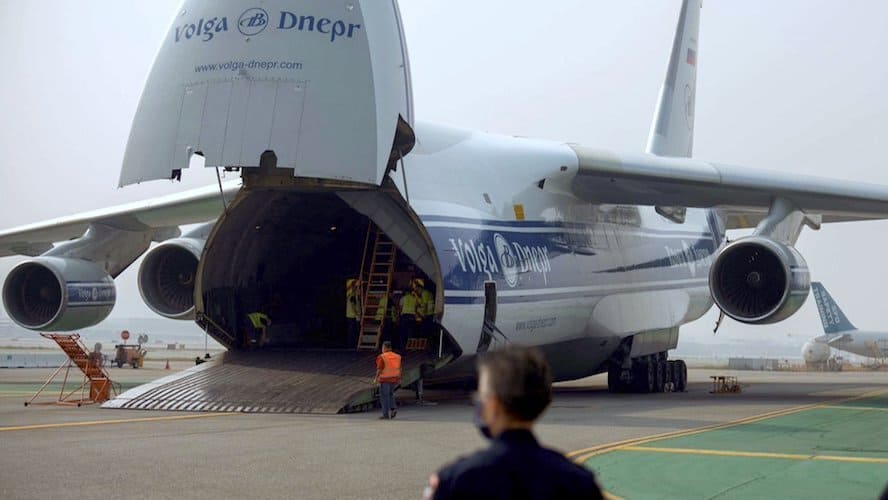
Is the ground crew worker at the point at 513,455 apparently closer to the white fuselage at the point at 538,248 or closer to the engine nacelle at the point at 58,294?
the white fuselage at the point at 538,248

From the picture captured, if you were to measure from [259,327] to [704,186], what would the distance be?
7277 mm

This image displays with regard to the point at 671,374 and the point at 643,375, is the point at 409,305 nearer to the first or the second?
the point at 643,375

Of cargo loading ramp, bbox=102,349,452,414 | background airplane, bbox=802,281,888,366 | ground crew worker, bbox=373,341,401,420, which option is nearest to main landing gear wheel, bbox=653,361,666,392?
cargo loading ramp, bbox=102,349,452,414

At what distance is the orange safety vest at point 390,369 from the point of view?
12953mm

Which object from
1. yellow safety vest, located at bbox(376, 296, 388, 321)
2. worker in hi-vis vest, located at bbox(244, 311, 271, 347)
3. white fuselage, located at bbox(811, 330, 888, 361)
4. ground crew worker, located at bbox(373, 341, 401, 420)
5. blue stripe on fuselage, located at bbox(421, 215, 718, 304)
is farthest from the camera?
white fuselage, located at bbox(811, 330, 888, 361)

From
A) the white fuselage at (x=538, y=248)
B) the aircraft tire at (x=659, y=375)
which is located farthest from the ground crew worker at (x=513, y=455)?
the aircraft tire at (x=659, y=375)

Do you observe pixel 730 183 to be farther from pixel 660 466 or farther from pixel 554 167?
pixel 660 466

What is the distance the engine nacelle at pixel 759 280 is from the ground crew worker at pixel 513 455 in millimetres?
14630

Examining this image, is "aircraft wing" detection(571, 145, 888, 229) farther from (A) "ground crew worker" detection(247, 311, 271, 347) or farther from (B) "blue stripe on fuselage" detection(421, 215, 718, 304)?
(A) "ground crew worker" detection(247, 311, 271, 347)

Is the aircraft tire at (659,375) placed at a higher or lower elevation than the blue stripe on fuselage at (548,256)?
lower

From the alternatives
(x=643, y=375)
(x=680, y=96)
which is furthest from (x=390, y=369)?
(x=680, y=96)

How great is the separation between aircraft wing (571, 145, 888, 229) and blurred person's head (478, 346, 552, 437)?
49.9 feet

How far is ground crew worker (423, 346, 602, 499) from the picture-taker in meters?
2.53

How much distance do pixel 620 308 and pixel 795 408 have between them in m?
3.84
